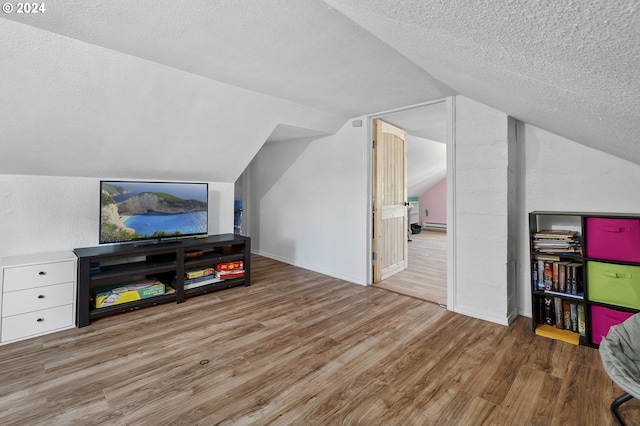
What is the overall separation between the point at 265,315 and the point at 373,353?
111 cm

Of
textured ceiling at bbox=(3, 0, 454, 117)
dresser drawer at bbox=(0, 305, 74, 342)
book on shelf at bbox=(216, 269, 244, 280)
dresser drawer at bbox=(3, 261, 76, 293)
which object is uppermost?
textured ceiling at bbox=(3, 0, 454, 117)

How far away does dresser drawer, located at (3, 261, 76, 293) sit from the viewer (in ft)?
7.35

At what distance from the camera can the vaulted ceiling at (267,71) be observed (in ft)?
2.76

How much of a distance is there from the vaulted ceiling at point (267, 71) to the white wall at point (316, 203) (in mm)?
619

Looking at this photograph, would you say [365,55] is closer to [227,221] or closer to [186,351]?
[186,351]

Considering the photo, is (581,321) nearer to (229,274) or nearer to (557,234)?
(557,234)

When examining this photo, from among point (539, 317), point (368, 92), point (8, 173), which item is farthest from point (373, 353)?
point (8, 173)

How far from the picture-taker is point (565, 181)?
100 inches

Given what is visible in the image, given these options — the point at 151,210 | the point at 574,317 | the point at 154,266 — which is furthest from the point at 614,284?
the point at 151,210

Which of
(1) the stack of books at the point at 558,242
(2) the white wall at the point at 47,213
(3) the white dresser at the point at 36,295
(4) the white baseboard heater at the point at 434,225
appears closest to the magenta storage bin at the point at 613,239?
(1) the stack of books at the point at 558,242

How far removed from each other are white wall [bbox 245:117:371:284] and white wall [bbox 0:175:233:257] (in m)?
2.49

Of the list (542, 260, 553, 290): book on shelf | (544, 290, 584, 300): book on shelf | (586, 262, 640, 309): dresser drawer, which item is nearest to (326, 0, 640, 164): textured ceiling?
(586, 262, 640, 309): dresser drawer

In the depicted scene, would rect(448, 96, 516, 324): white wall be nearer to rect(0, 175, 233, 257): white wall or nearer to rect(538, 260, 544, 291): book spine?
rect(538, 260, 544, 291): book spine

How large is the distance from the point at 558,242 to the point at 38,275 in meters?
4.16
